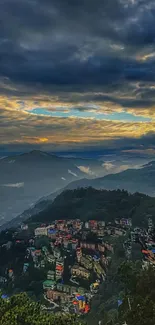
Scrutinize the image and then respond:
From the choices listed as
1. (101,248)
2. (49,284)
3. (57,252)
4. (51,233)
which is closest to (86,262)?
(101,248)

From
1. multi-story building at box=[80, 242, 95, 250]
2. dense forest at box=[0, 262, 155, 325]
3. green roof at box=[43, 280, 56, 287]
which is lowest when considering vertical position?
green roof at box=[43, 280, 56, 287]

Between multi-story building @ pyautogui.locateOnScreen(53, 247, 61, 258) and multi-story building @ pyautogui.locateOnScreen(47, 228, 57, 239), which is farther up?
multi-story building @ pyautogui.locateOnScreen(47, 228, 57, 239)

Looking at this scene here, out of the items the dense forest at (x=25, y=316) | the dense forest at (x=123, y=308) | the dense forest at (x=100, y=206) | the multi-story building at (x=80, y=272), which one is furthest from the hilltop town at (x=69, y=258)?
the dense forest at (x=25, y=316)

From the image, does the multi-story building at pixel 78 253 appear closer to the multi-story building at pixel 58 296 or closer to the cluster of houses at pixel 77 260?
the cluster of houses at pixel 77 260

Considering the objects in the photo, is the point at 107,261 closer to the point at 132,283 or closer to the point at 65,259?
the point at 65,259

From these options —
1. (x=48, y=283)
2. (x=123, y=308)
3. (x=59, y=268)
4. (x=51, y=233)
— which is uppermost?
(x=123, y=308)

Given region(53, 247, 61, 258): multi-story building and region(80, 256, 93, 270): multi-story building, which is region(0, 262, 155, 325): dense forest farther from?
region(53, 247, 61, 258): multi-story building

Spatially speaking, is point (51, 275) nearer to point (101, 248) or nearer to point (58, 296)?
point (58, 296)

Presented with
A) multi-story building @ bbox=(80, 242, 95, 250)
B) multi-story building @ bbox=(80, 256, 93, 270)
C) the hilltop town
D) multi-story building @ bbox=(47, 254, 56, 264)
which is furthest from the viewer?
multi-story building @ bbox=(80, 242, 95, 250)

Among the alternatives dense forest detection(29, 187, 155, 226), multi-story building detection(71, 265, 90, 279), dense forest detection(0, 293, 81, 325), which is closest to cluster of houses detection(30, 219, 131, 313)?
multi-story building detection(71, 265, 90, 279)
